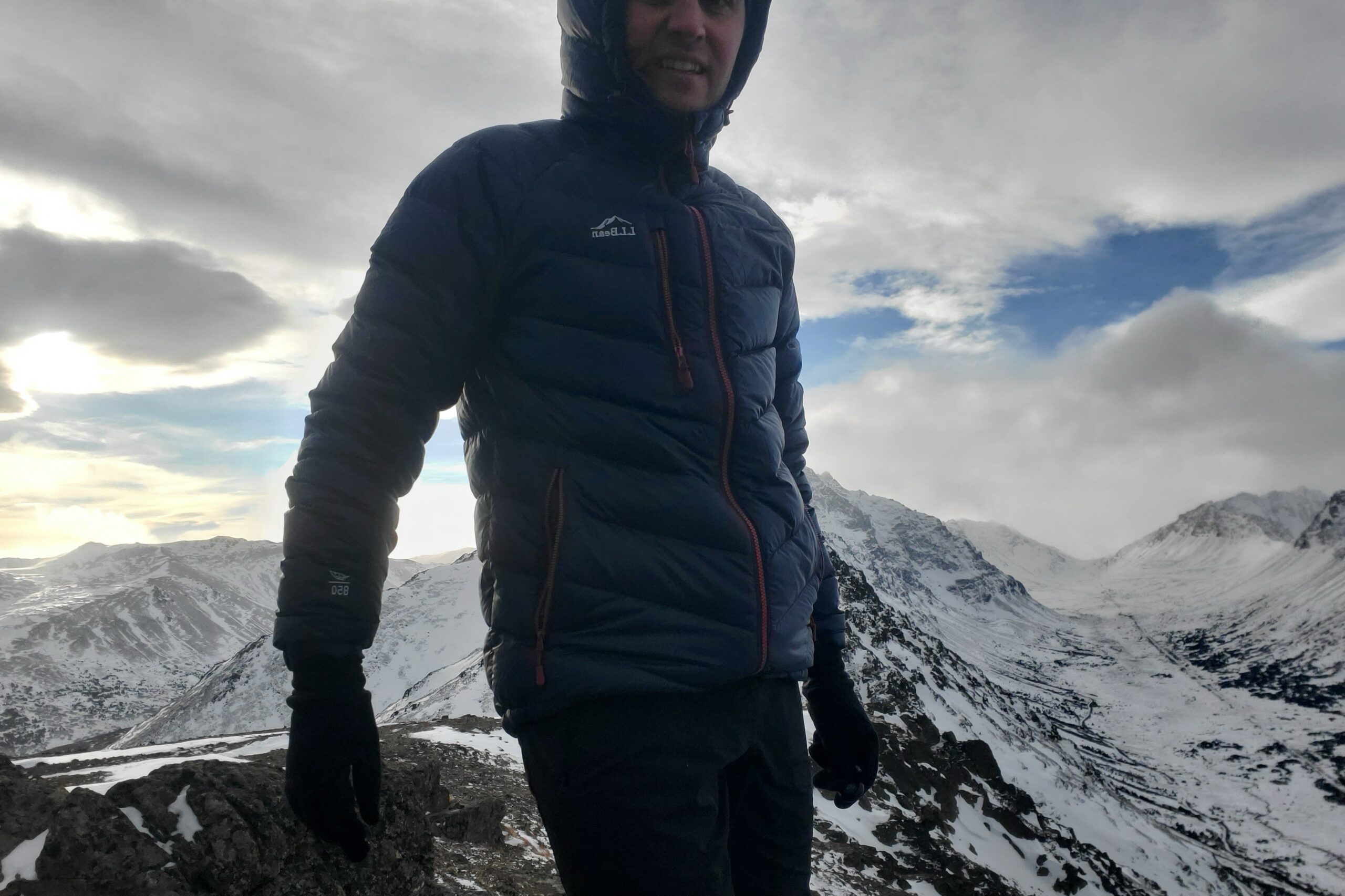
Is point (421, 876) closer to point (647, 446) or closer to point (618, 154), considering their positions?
point (647, 446)

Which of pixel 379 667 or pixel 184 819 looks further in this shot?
pixel 379 667

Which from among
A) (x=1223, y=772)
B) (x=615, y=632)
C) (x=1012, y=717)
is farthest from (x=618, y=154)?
(x=1223, y=772)

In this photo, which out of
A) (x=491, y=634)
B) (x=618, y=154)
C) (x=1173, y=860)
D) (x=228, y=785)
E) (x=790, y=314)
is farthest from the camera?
(x=1173, y=860)

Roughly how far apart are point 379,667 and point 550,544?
315 ft

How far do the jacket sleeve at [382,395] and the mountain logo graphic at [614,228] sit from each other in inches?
12.5

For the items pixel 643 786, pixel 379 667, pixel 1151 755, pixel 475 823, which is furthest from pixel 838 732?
pixel 1151 755

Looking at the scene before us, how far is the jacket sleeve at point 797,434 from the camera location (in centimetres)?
333

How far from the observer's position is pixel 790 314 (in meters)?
3.42

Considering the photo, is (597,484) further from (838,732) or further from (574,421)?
(838,732)

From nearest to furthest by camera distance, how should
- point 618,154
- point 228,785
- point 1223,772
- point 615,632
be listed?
point 615,632 < point 618,154 < point 228,785 < point 1223,772

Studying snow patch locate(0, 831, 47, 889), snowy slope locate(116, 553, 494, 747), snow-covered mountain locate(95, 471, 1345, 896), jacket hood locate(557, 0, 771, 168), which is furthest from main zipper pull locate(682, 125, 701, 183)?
snowy slope locate(116, 553, 494, 747)

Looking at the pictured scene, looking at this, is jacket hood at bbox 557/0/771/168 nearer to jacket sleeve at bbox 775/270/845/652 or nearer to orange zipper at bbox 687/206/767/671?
orange zipper at bbox 687/206/767/671

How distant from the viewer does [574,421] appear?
7.53 ft

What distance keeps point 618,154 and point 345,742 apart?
2.18m
